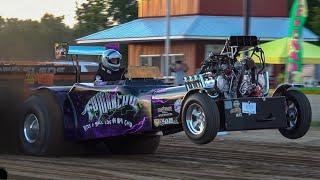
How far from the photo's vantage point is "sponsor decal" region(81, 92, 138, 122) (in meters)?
9.46

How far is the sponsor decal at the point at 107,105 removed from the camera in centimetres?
946

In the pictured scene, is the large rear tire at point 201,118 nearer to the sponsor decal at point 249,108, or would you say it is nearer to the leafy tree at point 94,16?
the sponsor decal at point 249,108

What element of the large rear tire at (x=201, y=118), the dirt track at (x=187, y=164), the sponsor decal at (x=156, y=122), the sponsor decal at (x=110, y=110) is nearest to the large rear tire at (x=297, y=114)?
the dirt track at (x=187, y=164)

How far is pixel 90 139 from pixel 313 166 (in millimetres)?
3292

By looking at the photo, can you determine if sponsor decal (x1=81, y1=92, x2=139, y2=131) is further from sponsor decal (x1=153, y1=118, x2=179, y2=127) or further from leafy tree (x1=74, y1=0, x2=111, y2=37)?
leafy tree (x1=74, y1=0, x2=111, y2=37)

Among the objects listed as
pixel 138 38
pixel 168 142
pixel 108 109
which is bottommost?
pixel 168 142

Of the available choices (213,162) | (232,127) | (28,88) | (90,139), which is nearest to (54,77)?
(28,88)

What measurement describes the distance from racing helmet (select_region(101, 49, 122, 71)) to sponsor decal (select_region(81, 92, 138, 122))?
60 centimetres

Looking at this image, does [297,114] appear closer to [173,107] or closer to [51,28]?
[173,107]

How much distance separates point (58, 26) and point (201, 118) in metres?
55.6

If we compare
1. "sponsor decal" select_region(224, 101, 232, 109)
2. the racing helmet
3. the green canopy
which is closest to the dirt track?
"sponsor decal" select_region(224, 101, 232, 109)

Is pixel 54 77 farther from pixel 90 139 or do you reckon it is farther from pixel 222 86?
pixel 222 86

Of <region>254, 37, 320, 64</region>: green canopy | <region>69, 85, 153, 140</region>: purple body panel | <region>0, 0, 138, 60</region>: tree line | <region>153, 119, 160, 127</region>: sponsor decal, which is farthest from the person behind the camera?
<region>254, 37, 320, 64</region>: green canopy

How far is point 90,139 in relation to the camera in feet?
33.0
